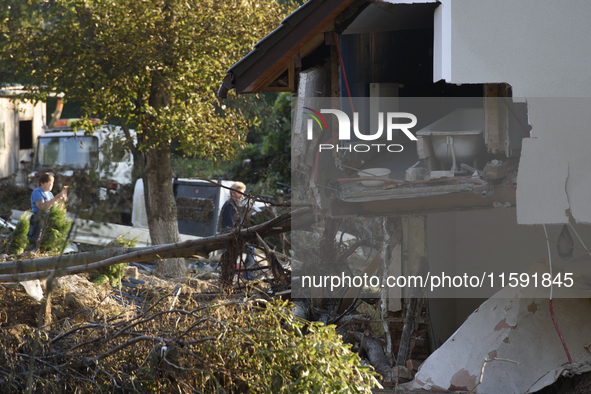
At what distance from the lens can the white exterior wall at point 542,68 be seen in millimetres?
4684

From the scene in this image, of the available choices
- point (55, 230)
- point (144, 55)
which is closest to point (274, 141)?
point (144, 55)

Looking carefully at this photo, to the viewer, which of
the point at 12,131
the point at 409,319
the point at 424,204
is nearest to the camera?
the point at 424,204

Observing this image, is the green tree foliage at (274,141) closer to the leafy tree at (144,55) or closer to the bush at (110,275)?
the leafy tree at (144,55)

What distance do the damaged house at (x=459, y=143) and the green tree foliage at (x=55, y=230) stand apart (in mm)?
3330

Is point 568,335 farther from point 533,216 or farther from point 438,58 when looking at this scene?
point 438,58

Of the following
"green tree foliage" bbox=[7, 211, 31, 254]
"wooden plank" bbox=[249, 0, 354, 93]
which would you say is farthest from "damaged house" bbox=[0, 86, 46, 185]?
"wooden plank" bbox=[249, 0, 354, 93]

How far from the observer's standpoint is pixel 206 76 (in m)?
11.2

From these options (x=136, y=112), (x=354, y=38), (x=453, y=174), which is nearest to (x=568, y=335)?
(x=453, y=174)

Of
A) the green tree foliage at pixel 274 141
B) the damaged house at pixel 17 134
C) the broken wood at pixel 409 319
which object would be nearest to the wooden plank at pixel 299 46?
the broken wood at pixel 409 319

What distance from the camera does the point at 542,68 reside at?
15.4 ft

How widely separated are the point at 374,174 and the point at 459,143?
0.80 metres

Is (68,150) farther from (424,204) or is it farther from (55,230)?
(424,204)

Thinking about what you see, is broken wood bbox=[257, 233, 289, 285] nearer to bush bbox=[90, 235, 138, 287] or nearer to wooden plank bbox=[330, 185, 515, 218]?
wooden plank bbox=[330, 185, 515, 218]

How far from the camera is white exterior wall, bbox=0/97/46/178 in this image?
21842 millimetres
